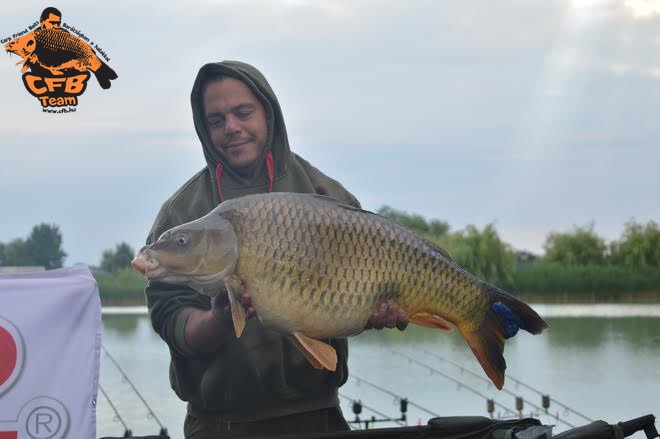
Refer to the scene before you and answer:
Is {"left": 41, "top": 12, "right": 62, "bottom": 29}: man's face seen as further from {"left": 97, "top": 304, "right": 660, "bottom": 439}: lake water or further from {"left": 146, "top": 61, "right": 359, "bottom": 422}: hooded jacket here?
{"left": 97, "top": 304, "right": 660, "bottom": 439}: lake water

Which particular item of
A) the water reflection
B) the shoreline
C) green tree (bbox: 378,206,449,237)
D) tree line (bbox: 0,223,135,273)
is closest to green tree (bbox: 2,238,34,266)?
tree line (bbox: 0,223,135,273)

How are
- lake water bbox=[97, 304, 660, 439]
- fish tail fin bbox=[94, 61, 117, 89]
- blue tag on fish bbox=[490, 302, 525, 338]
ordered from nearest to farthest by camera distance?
blue tag on fish bbox=[490, 302, 525, 338], fish tail fin bbox=[94, 61, 117, 89], lake water bbox=[97, 304, 660, 439]

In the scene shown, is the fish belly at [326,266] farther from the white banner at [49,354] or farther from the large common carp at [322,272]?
the white banner at [49,354]

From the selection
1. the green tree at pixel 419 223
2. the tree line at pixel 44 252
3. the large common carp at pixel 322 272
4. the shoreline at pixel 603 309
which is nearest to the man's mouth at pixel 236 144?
the large common carp at pixel 322 272

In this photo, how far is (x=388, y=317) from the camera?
1.81 metres

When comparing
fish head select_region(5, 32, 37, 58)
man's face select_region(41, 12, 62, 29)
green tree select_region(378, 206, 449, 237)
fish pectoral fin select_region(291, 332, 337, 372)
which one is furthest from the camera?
green tree select_region(378, 206, 449, 237)

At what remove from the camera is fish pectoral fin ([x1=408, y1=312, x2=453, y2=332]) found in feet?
6.18

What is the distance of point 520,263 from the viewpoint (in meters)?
18.4

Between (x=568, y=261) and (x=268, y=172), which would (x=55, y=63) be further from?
(x=568, y=261)

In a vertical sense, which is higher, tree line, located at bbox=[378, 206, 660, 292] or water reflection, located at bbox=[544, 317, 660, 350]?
tree line, located at bbox=[378, 206, 660, 292]

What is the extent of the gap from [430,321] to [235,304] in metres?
0.41

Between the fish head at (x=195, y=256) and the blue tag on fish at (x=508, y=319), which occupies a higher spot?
the fish head at (x=195, y=256)

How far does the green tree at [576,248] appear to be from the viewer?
1845 cm

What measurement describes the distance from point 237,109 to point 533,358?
Result: 49.8 ft
